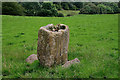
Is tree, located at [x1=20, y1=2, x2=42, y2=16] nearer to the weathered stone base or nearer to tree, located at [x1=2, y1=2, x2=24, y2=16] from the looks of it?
tree, located at [x1=2, y1=2, x2=24, y2=16]

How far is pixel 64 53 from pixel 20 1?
62.3 m

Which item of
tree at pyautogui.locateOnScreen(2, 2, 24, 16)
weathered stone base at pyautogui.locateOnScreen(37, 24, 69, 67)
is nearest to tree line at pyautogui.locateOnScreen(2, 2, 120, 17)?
tree at pyautogui.locateOnScreen(2, 2, 24, 16)

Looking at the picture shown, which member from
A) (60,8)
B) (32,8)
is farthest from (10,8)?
(60,8)

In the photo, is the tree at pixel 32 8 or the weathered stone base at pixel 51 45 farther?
the tree at pixel 32 8

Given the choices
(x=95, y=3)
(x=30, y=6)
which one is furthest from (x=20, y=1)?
(x=95, y=3)

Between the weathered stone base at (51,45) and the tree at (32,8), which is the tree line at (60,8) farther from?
the weathered stone base at (51,45)

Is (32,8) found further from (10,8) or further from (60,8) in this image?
(60,8)

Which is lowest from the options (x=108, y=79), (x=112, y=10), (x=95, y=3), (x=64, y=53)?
(x=108, y=79)

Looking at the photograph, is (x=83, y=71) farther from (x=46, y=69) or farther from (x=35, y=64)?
(x=35, y=64)

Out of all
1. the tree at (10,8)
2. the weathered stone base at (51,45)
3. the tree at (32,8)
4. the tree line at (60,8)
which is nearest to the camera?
the weathered stone base at (51,45)

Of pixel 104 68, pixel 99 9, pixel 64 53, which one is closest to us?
pixel 104 68

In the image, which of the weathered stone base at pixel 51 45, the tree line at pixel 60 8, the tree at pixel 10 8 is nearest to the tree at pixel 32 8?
the tree line at pixel 60 8

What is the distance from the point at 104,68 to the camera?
7500 millimetres

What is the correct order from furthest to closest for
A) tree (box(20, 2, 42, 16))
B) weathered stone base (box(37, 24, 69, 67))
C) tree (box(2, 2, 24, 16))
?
tree (box(20, 2, 42, 16)) → tree (box(2, 2, 24, 16)) → weathered stone base (box(37, 24, 69, 67))
